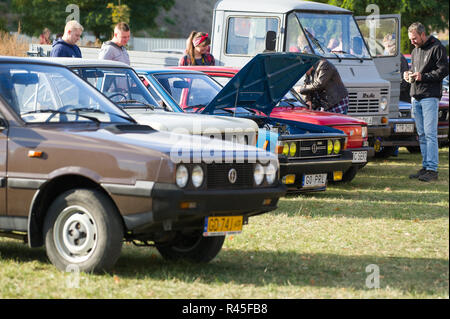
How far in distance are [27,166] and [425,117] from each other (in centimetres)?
852

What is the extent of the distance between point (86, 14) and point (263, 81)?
37.0 meters

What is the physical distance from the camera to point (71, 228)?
655 cm

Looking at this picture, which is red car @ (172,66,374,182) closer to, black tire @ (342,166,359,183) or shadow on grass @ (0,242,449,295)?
black tire @ (342,166,359,183)

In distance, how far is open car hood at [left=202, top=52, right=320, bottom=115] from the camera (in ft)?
35.0

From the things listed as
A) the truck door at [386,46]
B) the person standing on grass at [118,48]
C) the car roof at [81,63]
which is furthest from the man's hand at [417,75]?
the car roof at [81,63]

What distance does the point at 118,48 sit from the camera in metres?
12.8

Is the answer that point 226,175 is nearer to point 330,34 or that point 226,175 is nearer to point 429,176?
point 429,176

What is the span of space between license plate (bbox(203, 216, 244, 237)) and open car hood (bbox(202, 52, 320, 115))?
153 inches

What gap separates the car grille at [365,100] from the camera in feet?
49.3

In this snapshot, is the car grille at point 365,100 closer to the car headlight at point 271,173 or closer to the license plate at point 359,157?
the license plate at point 359,157

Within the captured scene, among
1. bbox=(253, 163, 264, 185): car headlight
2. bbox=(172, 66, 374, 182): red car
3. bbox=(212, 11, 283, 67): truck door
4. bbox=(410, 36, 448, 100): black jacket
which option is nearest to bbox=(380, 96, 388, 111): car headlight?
bbox=(410, 36, 448, 100): black jacket

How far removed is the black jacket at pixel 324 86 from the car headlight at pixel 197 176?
7.58 m
